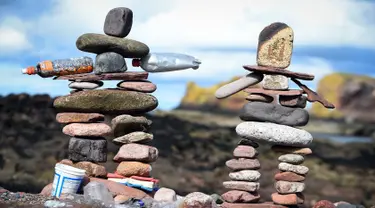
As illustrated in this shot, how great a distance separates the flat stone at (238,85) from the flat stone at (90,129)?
2.06 metres

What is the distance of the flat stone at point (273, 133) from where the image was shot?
11070 mm

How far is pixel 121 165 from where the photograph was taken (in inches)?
452

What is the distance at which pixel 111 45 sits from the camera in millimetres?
11422

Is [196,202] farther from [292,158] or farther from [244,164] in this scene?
[292,158]

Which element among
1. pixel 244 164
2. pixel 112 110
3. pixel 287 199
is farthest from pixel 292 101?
pixel 112 110

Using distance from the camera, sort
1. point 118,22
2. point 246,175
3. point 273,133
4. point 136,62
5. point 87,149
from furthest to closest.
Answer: point 136,62
point 118,22
point 87,149
point 246,175
point 273,133

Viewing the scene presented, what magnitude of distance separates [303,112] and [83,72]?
4.02 meters

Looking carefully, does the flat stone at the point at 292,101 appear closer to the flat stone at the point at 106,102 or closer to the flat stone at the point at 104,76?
the flat stone at the point at 106,102

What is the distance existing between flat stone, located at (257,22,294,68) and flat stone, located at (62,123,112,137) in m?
3.00

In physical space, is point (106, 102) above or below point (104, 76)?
below

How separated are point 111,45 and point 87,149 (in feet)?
6.21

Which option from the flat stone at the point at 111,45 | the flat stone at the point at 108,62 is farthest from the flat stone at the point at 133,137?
the flat stone at the point at 111,45

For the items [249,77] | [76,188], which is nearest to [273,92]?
[249,77]

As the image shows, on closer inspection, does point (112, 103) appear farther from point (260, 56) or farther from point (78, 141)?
Result: point (260, 56)
